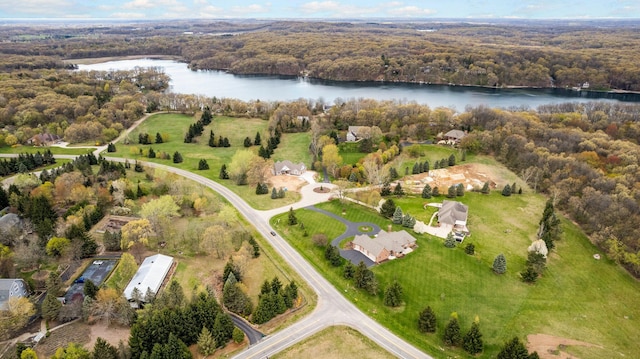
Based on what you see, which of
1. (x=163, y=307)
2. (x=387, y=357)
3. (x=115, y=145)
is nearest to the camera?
(x=387, y=357)

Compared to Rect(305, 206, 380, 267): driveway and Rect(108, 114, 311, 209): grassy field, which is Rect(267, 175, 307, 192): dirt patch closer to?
Rect(108, 114, 311, 209): grassy field

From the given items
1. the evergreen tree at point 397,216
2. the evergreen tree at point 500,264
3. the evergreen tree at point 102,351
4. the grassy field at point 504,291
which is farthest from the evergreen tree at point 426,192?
the evergreen tree at point 102,351

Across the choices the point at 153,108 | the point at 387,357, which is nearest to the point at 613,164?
the point at 387,357

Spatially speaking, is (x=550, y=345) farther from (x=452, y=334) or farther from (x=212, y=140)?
(x=212, y=140)

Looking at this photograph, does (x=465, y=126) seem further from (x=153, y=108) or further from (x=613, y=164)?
(x=153, y=108)

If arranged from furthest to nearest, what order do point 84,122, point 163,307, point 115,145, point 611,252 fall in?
point 84,122 < point 115,145 < point 611,252 < point 163,307

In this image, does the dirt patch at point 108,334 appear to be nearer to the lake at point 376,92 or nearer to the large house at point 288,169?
the large house at point 288,169
